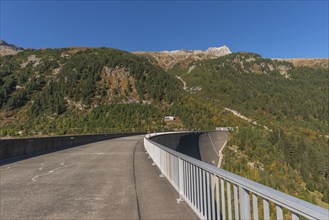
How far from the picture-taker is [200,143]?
55.1m

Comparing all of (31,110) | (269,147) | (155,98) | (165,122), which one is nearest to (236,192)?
(269,147)

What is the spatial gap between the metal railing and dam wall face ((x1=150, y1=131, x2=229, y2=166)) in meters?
26.8

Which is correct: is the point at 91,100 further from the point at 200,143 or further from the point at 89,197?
the point at 89,197

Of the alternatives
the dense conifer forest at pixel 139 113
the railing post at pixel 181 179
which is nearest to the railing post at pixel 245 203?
the railing post at pixel 181 179

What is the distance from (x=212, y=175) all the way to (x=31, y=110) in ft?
342

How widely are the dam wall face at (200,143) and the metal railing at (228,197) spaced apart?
26837 mm

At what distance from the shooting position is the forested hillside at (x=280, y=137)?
62.0 m

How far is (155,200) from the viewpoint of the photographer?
305 inches

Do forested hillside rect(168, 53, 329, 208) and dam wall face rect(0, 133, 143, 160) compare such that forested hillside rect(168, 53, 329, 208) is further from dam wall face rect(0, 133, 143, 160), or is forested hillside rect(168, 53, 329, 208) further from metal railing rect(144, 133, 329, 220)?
metal railing rect(144, 133, 329, 220)

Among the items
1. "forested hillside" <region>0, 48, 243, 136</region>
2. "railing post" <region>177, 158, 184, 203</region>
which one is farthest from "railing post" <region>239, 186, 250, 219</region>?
"forested hillside" <region>0, 48, 243, 136</region>

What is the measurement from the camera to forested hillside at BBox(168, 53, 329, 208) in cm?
6197

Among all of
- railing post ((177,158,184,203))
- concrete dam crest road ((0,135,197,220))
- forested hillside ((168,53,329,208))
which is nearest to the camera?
concrete dam crest road ((0,135,197,220))

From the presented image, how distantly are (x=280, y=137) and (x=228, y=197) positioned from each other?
311 feet

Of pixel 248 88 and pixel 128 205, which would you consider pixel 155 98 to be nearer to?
pixel 248 88
